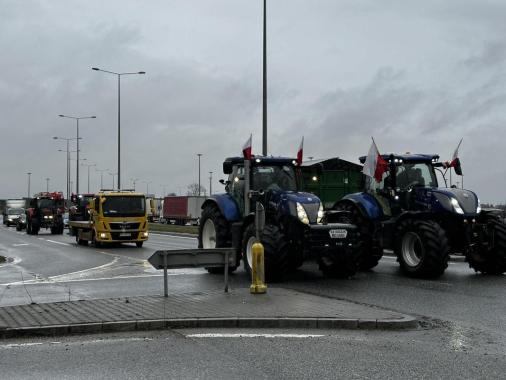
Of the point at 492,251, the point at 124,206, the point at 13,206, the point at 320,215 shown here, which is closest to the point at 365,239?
the point at 320,215

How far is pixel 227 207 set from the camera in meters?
15.3

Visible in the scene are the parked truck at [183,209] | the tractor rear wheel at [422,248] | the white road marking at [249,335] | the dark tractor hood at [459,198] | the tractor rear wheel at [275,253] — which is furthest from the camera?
the parked truck at [183,209]

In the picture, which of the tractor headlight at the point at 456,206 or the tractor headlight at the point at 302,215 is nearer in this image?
the tractor headlight at the point at 302,215

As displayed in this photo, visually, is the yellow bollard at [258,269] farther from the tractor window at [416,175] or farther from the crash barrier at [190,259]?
the tractor window at [416,175]

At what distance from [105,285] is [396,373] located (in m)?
8.39

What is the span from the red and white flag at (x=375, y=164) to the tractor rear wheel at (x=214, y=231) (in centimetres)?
366

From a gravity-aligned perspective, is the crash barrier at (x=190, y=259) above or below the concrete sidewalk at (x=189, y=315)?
above

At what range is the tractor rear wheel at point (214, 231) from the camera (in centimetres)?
1526

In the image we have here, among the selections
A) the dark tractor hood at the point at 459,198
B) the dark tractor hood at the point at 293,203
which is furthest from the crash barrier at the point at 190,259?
the dark tractor hood at the point at 459,198

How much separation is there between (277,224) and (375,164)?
296 cm

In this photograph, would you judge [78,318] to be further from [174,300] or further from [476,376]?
[476,376]

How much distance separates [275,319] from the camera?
330 inches

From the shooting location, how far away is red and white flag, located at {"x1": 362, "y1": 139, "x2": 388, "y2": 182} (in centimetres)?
1482

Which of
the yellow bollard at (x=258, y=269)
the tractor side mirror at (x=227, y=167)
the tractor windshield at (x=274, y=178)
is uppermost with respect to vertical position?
the tractor side mirror at (x=227, y=167)
